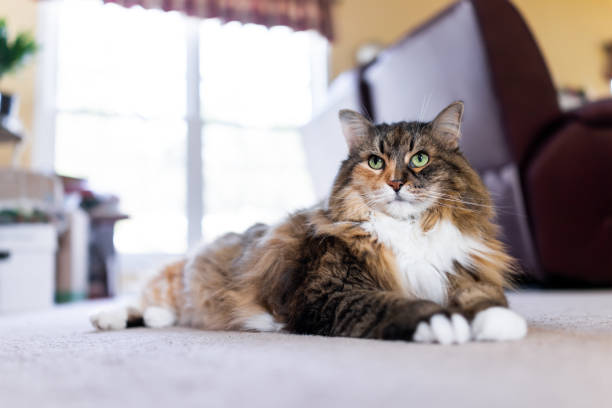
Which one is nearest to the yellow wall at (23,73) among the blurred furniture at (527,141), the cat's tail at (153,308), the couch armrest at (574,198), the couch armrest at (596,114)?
the cat's tail at (153,308)

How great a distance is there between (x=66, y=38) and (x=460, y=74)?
402 cm

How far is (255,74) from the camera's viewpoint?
17.8 ft

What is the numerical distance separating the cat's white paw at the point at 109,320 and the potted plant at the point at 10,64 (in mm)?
2259

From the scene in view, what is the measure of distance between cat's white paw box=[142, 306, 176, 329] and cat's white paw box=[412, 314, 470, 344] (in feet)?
3.35

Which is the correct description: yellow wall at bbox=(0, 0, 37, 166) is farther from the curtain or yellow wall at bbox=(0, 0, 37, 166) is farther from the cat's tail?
the cat's tail

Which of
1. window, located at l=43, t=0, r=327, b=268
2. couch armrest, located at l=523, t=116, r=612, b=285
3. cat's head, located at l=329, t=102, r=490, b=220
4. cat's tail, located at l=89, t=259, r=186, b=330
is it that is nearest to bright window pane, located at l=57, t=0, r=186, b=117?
window, located at l=43, t=0, r=327, b=268

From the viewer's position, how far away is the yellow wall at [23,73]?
4.44 meters

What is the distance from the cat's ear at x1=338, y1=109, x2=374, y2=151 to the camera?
4.71 ft

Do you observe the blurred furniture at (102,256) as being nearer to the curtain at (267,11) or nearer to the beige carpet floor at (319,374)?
the curtain at (267,11)

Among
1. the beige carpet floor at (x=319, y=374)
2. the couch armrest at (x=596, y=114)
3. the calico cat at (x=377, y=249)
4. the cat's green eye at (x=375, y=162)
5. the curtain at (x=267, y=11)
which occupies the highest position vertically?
the curtain at (x=267, y=11)

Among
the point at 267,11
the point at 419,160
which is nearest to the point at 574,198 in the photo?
the point at 419,160

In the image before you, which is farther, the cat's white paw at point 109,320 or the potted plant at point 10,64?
the potted plant at point 10,64

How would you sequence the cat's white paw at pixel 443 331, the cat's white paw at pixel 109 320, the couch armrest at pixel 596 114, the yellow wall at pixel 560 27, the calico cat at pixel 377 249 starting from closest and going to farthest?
the cat's white paw at pixel 443 331 < the calico cat at pixel 377 249 < the cat's white paw at pixel 109 320 < the couch armrest at pixel 596 114 < the yellow wall at pixel 560 27

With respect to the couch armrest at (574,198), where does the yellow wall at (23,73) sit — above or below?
above
